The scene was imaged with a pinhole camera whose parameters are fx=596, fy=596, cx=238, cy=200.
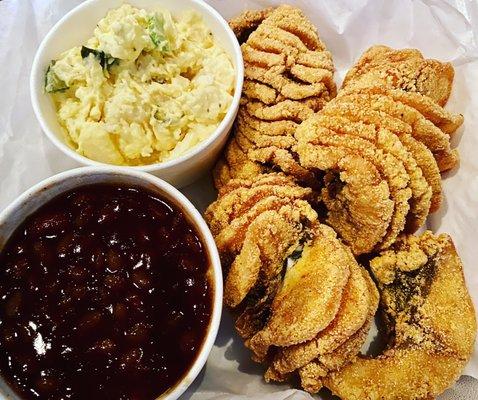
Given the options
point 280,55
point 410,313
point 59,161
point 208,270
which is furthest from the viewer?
point 59,161

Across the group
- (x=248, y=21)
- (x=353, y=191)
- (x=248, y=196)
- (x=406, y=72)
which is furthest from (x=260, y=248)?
(x=248, y=21)

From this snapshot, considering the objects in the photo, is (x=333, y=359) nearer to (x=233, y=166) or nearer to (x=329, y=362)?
(x=329, y=362)

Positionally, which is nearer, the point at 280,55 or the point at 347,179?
the point at 347,179

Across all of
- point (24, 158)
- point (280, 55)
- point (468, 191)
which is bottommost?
point (24, 158)

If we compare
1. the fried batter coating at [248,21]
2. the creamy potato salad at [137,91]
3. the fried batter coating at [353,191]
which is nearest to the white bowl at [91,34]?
the creamy potato salad at [137,91]

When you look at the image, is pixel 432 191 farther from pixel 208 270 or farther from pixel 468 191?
pixel 208 270

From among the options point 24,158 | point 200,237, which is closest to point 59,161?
point 24,158

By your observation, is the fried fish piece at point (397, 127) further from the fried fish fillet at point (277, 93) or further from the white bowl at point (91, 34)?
the white bowl at point (91, 34)
